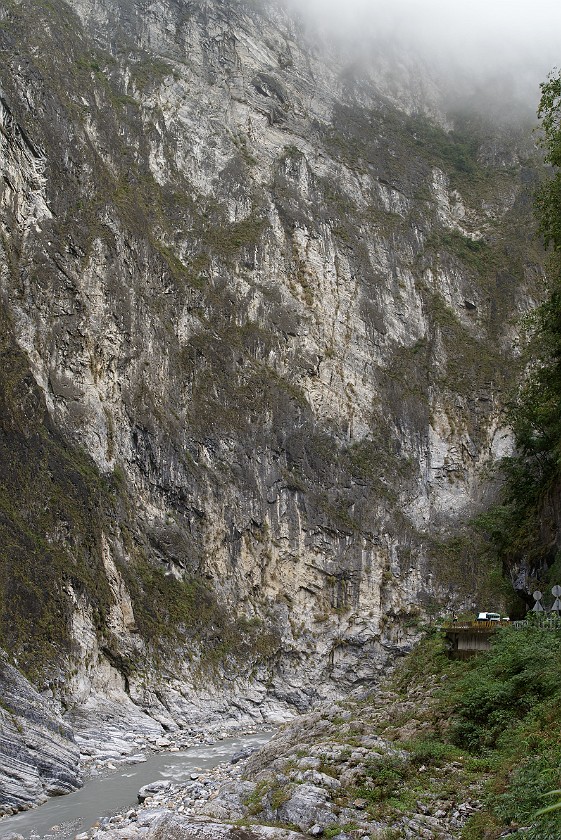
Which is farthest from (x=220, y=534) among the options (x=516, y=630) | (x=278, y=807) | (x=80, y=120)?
(x=278, y=807)

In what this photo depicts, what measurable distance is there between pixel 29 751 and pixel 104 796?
230cm

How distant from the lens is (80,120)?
56.8m

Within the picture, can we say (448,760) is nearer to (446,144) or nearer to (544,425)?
(544,425)

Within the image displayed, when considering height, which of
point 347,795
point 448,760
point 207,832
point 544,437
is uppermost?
point 544,437

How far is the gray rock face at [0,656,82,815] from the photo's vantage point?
18.5m

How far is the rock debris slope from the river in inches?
214

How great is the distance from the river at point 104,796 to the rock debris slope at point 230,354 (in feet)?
17.8

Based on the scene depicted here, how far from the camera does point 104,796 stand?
19656 mm

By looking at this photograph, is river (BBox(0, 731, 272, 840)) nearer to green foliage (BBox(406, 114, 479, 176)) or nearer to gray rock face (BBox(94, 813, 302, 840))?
gray rock face (BBox(94, 813, 302, 840))

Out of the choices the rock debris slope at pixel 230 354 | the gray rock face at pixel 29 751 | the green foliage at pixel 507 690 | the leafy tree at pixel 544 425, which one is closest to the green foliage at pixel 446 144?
the rock debris slope at pixel 230 354

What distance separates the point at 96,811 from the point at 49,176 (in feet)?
138

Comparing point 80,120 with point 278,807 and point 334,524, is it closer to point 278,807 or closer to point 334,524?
point 334,524

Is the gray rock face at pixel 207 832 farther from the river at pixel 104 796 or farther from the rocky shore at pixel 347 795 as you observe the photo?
the river at pixel 104 796

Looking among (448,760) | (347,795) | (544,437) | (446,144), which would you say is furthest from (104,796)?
(446,144)
